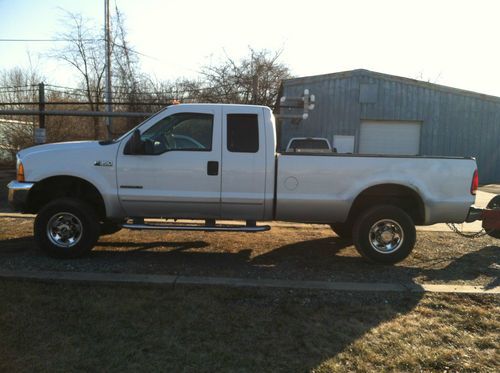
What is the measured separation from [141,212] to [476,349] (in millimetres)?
4305

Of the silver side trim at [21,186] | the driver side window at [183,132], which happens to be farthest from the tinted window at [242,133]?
the silver side trim at [21,186]

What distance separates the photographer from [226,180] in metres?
6.07

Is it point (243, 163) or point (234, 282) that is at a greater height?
point (243, 163)

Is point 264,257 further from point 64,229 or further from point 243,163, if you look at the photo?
point 64,229

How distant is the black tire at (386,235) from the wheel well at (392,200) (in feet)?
0.74

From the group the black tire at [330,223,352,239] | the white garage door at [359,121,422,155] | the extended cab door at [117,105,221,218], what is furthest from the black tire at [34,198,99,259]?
the white garage door at [359,121,422,155]

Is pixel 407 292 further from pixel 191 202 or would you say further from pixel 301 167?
pixel 191 202

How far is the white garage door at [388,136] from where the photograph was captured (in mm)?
21391

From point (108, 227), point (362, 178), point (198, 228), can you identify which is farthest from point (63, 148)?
point (362, 178)

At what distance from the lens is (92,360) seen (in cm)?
335

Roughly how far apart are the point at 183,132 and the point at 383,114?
16820 millimetres

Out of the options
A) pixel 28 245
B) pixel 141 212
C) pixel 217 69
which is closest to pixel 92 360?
pixel 141 212

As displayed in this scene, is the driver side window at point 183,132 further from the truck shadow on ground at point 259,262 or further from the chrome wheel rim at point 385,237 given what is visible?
the chrome wheel rim at point 385,237

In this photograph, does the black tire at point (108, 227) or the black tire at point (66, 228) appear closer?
the black tire at point (66, 228)
